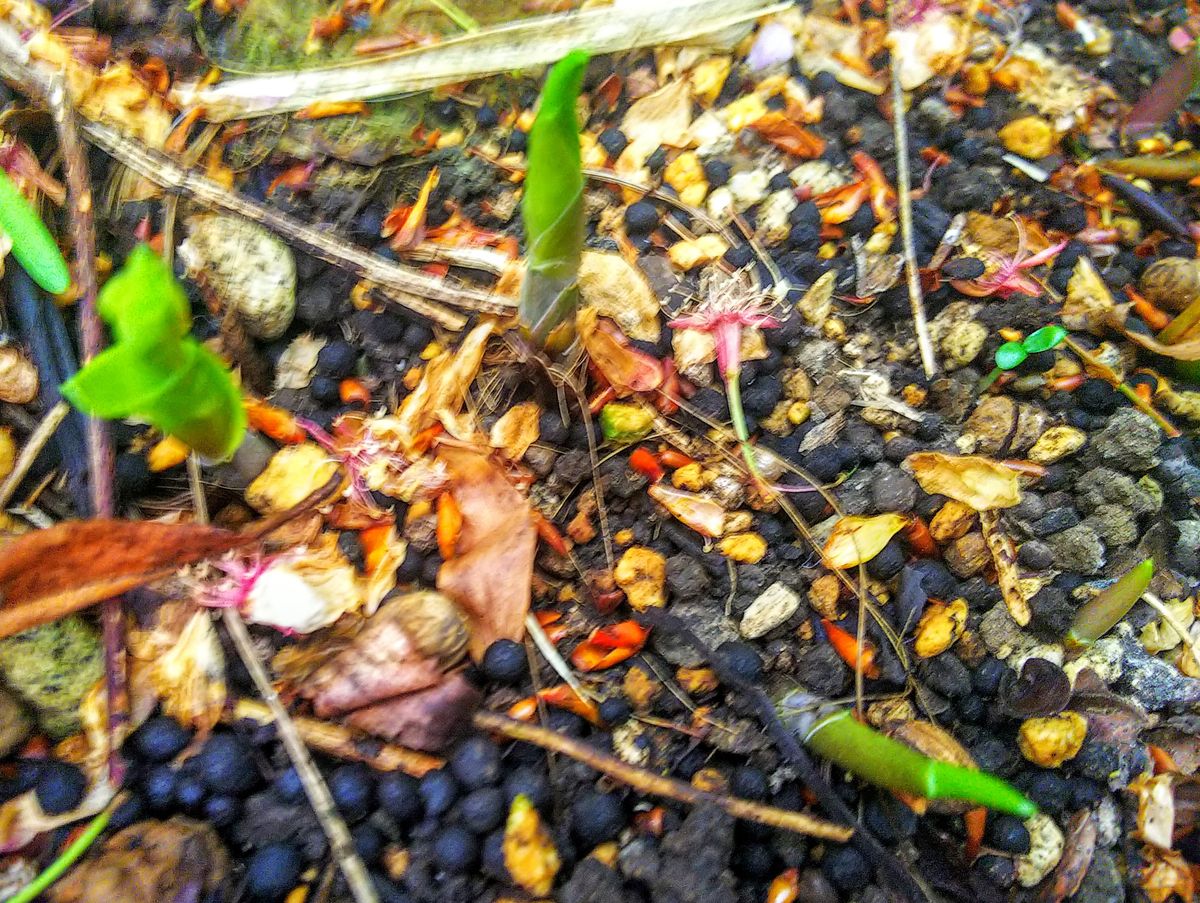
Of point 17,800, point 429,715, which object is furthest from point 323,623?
point 17,800

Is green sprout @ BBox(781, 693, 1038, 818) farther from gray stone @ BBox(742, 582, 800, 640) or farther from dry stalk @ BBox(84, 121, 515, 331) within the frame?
dry stalk @ BBox(84, 121, 515, 331)

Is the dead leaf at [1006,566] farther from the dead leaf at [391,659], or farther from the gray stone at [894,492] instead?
the dead leaf at [391,659]

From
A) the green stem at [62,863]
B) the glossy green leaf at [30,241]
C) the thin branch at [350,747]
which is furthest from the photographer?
the glossy green leaf at [30,241]

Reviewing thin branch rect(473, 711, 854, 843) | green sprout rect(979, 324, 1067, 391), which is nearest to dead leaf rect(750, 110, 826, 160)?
green sprout rect(979, 324, 1067, 391)

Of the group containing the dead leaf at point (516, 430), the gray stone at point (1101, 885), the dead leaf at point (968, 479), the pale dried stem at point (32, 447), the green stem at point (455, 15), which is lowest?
the gray stone at point (1101, 885)

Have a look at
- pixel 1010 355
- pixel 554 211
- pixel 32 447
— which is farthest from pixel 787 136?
pixel 32 447

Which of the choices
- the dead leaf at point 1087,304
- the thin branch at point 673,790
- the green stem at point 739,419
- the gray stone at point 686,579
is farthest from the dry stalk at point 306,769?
the dead leaf at point 1087,304

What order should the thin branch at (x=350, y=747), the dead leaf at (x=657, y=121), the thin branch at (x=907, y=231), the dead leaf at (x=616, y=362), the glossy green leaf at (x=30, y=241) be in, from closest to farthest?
the thin branch at (x=350, y=747) < the glossy green leaf at (x=30, y=241) < the dead leaf at (x=616, y=362) < the thin branch at (x=907, y=231) < the dead leaf at (x=657, y=121)

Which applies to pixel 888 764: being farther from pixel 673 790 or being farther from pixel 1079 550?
pixel 1079 550
